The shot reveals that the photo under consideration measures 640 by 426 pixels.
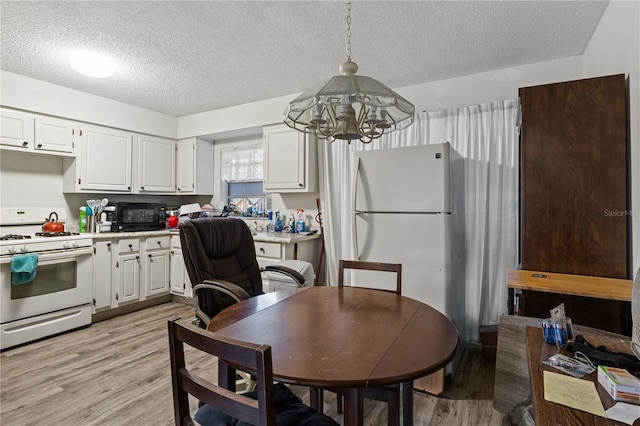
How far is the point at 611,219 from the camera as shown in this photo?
1780mm

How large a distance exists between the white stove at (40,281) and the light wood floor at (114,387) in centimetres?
16

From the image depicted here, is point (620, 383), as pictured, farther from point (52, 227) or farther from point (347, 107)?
point (52, 227)

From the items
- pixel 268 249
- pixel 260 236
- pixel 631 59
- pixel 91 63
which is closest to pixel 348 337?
pixel 631 59

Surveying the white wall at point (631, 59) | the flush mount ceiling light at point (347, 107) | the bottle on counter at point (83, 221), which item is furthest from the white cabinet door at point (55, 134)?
the white wall at point (631, 59)

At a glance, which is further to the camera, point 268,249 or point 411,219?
point 268,249

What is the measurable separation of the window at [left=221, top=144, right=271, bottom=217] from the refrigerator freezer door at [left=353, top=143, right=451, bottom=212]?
1.93m

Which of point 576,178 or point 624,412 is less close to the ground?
point 576,178

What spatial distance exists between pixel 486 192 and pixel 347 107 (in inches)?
71.9

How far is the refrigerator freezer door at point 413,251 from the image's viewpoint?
228cm

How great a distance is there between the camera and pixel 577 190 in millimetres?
1851

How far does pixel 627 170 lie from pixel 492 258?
1.19m

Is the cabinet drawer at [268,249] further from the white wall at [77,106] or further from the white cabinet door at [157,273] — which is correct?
the white wall at [77,106]

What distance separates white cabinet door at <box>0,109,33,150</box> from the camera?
9.64 ft

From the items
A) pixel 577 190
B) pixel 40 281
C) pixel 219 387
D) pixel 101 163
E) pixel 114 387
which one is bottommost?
pixel 114 387
